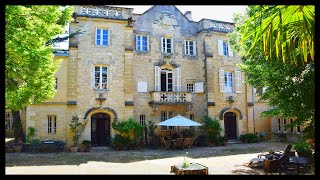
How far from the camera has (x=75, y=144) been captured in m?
17.4

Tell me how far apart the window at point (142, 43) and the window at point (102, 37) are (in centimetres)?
227

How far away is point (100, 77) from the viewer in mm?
18703

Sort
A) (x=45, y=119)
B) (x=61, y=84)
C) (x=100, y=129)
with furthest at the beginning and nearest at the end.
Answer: (x=100, y=129)
(x=61, y=84)
(x=45, y=119)

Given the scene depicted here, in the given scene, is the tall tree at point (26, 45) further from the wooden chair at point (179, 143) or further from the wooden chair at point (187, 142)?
the wooden chair at point (187, 142)

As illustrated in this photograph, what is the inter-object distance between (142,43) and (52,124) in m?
8.19

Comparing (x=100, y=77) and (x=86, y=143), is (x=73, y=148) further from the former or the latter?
(x=100, y=77)

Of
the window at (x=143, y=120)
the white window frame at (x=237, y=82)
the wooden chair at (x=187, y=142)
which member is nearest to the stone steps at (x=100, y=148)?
the window at (x=143, y=120)

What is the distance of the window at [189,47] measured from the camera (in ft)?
70.9

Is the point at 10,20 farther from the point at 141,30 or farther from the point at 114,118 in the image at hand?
the point at 141,30

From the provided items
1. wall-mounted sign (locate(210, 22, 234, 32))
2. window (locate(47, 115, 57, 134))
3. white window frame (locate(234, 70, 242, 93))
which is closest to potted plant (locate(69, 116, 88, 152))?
window (locate(47, 115, 57, 134))

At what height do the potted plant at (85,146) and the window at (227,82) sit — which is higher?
the window at (227,82)

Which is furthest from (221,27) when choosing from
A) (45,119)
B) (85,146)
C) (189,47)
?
(45,119)

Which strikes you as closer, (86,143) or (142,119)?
(86,143)
